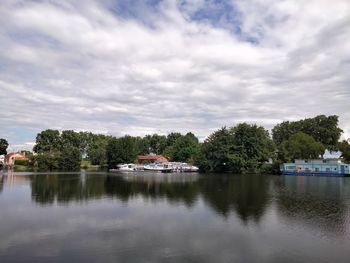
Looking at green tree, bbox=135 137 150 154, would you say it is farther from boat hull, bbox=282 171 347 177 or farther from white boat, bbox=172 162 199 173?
boat hull, bbox=282 171 347 177

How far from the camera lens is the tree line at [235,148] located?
101500 millimetres

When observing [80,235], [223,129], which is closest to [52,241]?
[80,235]

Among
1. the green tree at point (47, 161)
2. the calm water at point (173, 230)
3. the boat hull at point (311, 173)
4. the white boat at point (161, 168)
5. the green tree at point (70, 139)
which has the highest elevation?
the green tree at point (70, 139)

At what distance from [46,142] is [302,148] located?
96929 mm

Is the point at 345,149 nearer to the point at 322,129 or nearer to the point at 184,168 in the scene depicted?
the point at 322,129

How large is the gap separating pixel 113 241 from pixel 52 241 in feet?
11.4

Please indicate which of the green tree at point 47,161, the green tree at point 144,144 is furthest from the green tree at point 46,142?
the green tree at point 144,144

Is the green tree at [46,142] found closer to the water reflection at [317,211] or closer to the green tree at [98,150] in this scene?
the green tree at [98,150]

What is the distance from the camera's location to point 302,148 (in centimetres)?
10112

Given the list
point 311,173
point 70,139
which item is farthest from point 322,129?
point 70,139

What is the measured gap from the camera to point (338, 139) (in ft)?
371

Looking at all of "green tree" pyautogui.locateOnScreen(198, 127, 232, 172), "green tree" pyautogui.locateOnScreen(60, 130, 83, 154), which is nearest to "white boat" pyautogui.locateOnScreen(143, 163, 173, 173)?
"green tree" pyautogui.locateOnScreen(198, 127, 232, 172)

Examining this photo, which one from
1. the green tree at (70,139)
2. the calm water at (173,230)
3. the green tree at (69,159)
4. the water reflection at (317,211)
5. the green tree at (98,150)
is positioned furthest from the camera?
the green tree at (98,150)

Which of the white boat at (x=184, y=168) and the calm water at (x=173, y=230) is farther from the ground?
the white boat at (x=184, y=168)
